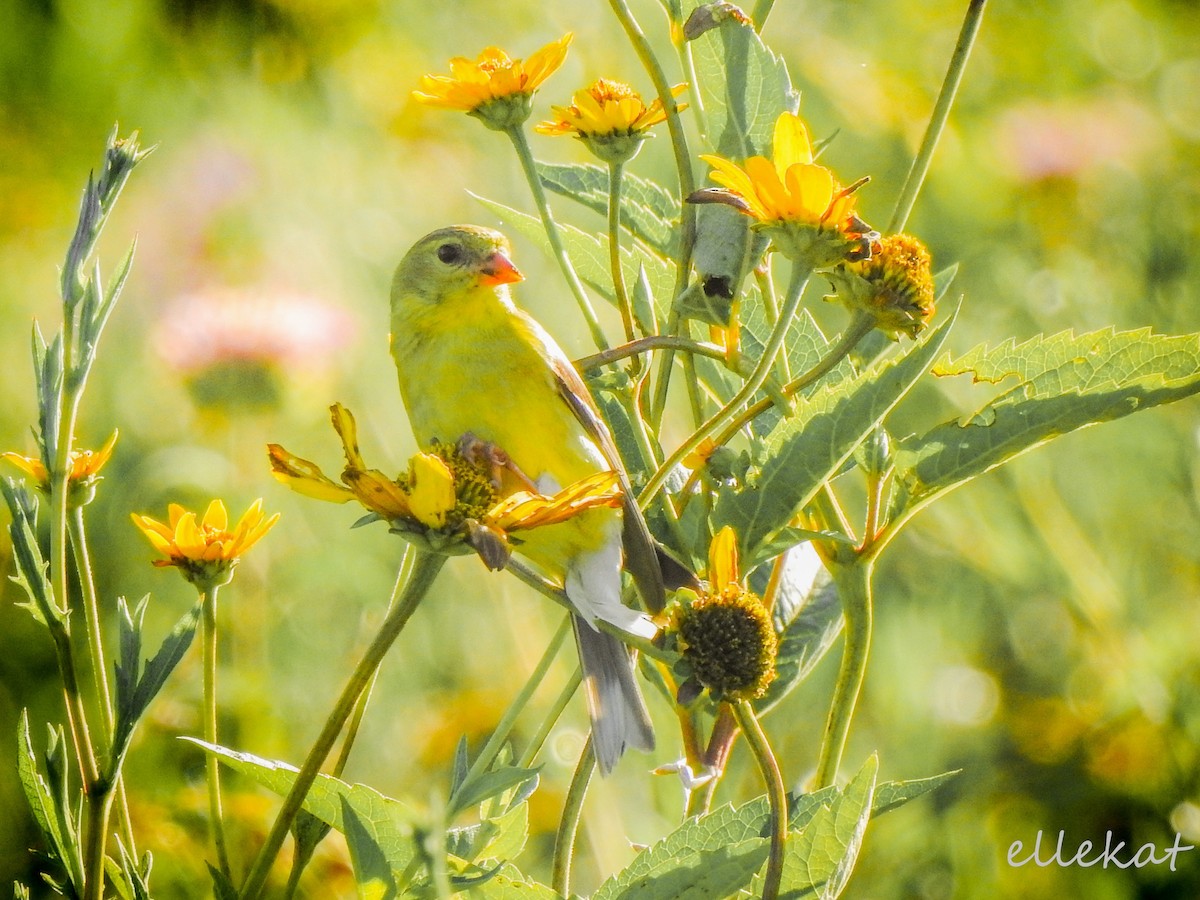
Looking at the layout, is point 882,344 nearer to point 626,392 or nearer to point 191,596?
point 626,392

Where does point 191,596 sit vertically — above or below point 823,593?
below

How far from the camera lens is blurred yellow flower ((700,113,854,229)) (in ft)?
2.58

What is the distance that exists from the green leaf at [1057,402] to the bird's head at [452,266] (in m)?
0.62

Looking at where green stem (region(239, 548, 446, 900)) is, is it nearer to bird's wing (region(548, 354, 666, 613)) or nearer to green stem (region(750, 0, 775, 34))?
bird's wing (region(548, 354, 666, 613))

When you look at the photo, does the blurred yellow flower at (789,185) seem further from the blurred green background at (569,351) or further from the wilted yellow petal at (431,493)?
the blurred green background at (569,351)

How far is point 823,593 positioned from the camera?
3.45 ft

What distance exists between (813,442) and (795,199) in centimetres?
15

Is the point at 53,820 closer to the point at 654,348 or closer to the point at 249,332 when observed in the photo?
the point at 654,348

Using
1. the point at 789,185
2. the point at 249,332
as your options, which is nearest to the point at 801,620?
the point at 789,185

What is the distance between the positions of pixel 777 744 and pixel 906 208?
50.8 inches

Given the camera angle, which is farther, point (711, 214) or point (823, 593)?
point (823, 593)

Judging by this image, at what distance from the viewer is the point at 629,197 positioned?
1073mm

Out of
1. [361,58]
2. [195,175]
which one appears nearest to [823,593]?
[195,175]

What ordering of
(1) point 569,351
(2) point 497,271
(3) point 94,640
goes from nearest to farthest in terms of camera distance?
(3) point 94,640 → (2) point 497,271 → (1) point 569,351
